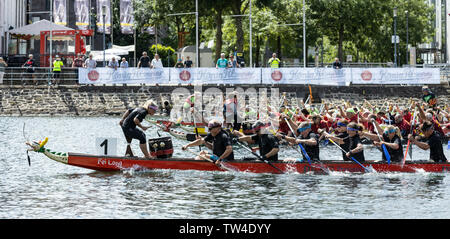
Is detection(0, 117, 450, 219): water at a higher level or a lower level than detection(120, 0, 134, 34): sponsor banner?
lower

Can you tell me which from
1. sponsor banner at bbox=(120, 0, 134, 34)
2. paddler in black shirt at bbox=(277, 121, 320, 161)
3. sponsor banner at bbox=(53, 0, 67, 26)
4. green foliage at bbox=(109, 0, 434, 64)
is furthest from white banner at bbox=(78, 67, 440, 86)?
paddler in black shirt at bbox=(277, 121, 320, 161)

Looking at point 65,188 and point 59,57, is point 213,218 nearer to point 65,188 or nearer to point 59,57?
point 65,188

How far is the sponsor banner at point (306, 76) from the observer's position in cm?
4238

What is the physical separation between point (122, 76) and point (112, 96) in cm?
140

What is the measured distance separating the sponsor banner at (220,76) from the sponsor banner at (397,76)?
619cm

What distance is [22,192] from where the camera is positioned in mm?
17250

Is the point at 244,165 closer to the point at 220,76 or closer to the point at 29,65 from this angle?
the point at 220,76

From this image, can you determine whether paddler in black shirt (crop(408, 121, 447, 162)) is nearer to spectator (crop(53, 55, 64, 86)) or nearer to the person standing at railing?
spectator (crop(53, 55, 64, 86))

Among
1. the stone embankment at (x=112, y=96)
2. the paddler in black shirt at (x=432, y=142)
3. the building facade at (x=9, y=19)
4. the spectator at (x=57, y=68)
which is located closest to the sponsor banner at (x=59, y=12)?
the building facade at (x=9, y=19)

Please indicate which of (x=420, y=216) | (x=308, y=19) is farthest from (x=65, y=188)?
(x=308, y=19)

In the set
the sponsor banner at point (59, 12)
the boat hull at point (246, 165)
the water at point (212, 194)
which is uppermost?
the sponsor banner at point (59, 12)

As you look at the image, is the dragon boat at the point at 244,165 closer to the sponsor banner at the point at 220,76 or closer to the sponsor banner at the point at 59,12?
the sponsor banner at the point at 220,76

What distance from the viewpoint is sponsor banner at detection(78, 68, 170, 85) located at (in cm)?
4269

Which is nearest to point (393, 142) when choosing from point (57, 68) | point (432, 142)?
point (432, 142)
